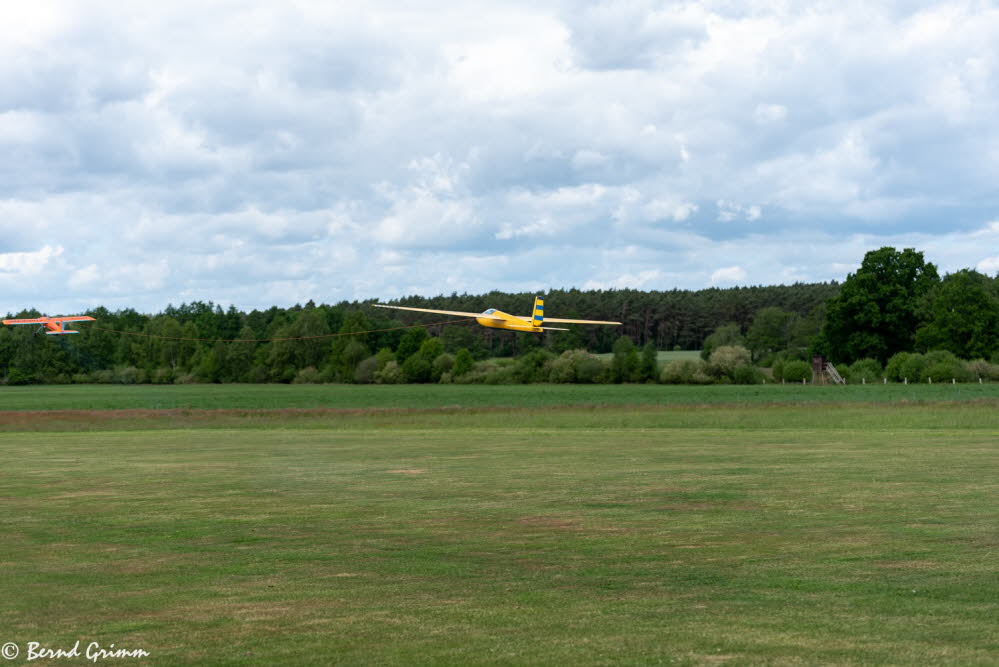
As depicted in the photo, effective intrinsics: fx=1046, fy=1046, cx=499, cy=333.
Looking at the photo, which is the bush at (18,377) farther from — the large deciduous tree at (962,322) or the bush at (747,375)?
the large deciduous tree at (962,322)

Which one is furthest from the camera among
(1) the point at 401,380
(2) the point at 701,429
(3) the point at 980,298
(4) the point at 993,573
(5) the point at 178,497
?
(1) the point at 401,380

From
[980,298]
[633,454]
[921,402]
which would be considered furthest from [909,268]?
[633,454]

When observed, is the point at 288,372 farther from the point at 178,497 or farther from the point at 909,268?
the point at 178,497

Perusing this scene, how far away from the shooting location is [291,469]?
28.2 metres

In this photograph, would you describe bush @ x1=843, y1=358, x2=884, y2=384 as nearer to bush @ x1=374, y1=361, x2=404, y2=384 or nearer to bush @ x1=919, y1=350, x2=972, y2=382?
bush @ x1=919, y1=350, x2=972, y2=382

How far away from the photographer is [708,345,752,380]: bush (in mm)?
111938

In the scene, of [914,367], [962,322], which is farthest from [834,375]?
[962,322]

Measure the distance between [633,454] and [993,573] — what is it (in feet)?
63.9

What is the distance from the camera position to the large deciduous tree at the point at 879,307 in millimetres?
114188

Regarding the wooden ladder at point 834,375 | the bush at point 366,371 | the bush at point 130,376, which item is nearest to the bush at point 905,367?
the wooden ladder at point 834,375

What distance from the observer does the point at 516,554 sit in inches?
562

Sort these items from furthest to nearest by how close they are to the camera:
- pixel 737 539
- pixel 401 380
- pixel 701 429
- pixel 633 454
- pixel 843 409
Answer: pixel 401 380 < pixel 843 409 < pixel 701 429 < pixel 633 454 < pixel 737 539

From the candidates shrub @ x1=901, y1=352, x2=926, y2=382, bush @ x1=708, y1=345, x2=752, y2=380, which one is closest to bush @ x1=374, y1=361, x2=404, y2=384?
bush @ x1=708, y1=345, x2=752, y2=380

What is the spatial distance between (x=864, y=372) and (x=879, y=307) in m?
12.0
